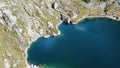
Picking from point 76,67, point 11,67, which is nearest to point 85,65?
point 76,67

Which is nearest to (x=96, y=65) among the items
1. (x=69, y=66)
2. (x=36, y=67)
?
(x=69, y=66)

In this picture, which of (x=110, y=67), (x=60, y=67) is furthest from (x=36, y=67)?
(x=110, y=67)

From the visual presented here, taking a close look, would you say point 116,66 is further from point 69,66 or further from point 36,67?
point 36,67

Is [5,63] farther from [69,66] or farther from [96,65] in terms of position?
[96,65]

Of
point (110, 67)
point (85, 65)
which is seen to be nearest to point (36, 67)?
point (85, 65)

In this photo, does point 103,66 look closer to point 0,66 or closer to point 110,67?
point 110,67
